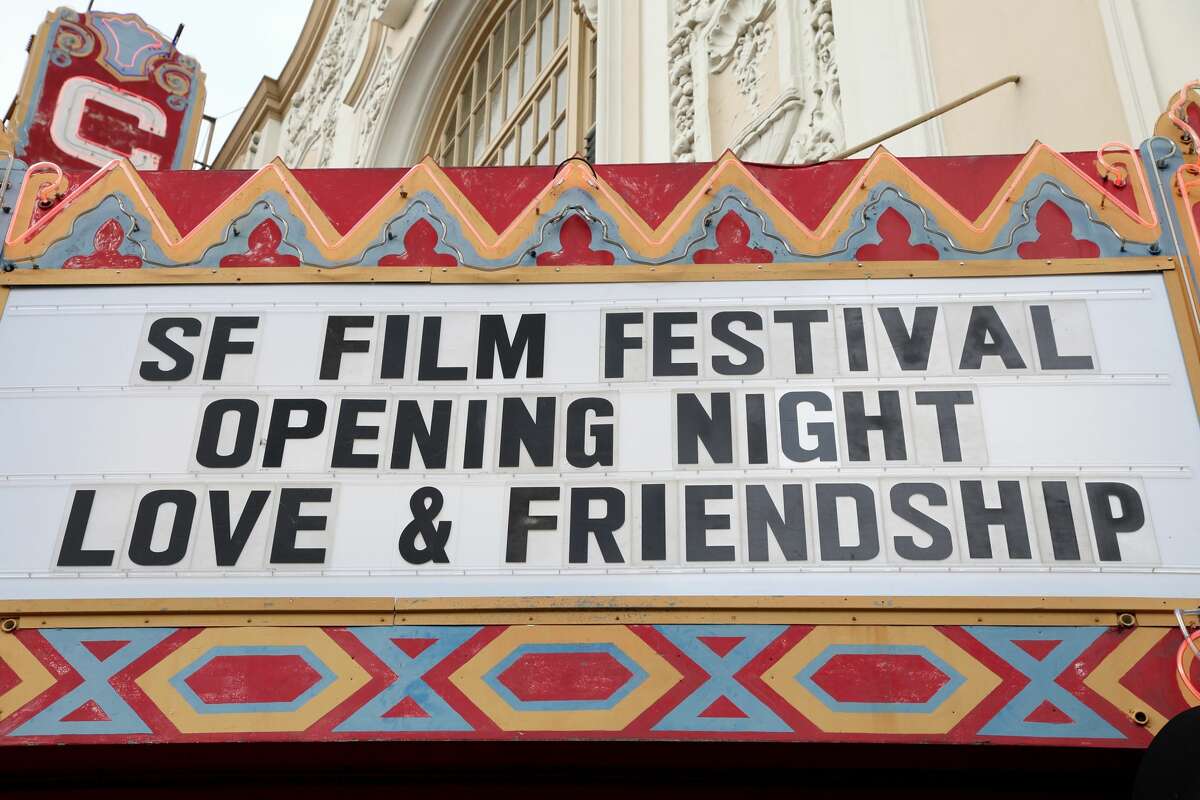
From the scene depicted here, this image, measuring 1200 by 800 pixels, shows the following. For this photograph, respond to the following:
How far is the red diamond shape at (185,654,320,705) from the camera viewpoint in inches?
155

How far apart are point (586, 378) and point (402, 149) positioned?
36.3ft

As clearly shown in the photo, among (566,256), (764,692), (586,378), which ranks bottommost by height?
(764,692)

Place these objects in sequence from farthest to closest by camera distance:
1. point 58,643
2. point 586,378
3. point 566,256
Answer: point 566,256
point 586,378
point 58,643

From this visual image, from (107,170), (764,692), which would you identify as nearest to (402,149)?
(107,170)

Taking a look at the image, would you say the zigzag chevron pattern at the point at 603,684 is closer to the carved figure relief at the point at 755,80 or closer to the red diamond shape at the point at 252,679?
the red diamond shape at the point at 252,679

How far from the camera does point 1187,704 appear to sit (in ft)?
12.3

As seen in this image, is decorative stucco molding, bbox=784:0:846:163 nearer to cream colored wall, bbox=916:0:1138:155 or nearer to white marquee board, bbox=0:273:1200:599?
cream colored wall, bbox=916:0:1138:155

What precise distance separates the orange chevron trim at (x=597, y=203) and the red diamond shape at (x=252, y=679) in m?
1.50

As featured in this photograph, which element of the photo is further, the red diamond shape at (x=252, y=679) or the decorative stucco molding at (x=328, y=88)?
the decorative stucco molding at (x=328, y=88)

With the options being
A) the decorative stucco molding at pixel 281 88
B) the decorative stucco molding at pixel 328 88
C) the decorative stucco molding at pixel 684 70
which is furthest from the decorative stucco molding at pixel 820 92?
the decorative stucco molding at pixel 281 88

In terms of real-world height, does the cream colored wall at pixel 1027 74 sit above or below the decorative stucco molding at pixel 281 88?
below

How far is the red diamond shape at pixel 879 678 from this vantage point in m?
3.83

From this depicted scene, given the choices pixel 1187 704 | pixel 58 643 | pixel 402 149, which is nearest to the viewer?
pixel 1187 704

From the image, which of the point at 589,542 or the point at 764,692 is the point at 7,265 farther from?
the point at 764,692
